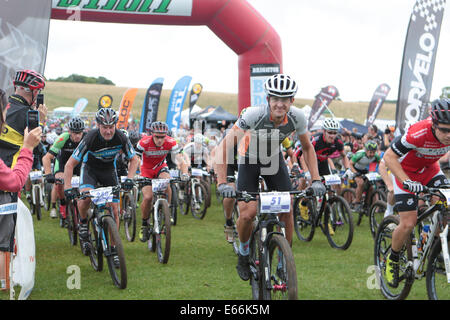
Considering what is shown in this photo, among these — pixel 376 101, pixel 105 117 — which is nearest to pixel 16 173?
pixel 105 117

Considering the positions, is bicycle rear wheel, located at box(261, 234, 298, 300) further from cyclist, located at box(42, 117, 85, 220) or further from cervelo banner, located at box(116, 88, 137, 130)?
cervelo banner, located at box(116, 88, 137, 130)

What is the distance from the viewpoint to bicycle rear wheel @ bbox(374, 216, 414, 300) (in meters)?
4.98

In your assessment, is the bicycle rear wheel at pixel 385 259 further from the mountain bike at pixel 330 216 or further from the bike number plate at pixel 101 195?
the bike number plate at pixel 101 195

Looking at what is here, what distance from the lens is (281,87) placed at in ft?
14.6

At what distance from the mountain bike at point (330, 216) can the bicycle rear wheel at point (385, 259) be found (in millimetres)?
2362

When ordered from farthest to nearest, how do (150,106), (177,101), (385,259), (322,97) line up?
(322,97) → (177,101) → (150,106) → (385,259)

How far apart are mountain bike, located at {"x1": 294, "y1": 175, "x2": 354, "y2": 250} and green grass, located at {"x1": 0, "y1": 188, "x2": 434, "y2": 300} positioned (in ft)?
0.65

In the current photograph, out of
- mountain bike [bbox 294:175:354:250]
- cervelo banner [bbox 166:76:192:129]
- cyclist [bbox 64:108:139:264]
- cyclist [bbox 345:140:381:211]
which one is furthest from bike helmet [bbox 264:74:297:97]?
cervelo banner [bbox 166:76:192:129]

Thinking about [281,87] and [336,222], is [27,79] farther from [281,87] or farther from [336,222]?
[336,222]

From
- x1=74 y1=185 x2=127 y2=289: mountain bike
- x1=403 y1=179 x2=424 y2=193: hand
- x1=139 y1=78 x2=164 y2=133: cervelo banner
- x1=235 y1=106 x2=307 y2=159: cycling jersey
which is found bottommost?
x1=74 y1=185 x2=127 y2=289: mountain bike

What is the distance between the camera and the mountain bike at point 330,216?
832 centimetres

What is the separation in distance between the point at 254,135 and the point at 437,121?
176cm

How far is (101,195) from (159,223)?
5.91 ft

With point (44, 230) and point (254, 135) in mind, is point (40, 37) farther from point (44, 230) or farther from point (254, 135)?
point (44, 230)
